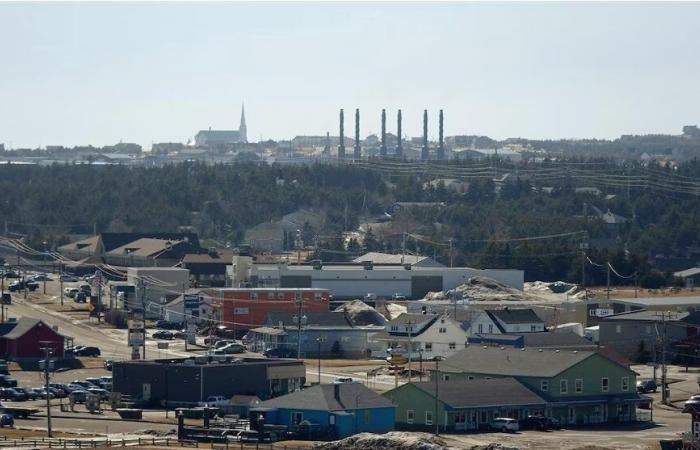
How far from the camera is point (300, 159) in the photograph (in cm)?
18150

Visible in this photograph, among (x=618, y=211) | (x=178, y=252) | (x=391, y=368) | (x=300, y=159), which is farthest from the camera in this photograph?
(x=300, y=159)

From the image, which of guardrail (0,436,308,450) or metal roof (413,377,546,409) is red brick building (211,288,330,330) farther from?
guardrail (0,436,308,450)

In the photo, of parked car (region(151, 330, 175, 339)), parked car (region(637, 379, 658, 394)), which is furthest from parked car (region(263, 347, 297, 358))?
parked car (region(637, 379, 658, 394))

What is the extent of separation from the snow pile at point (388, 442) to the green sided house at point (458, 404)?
3072mm

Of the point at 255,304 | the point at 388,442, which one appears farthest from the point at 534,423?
the point at 255,304

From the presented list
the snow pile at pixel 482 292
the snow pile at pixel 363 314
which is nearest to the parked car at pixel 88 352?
the snow pile at pixel 363 314

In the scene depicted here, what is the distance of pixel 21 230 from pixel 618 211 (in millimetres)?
33898

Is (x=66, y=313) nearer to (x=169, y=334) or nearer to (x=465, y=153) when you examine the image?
(x=169, y=334)

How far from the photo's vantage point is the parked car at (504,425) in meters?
37.8

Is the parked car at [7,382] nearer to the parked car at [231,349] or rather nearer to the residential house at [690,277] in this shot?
the parked car at [231,349]

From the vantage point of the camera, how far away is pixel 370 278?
2677 inches

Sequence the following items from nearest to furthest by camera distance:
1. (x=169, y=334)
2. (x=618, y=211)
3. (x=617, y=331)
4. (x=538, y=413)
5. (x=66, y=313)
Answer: (x=538, y=413), (x=617, y=331), (x=169, y=334), (x=66, y=313), (x=618, y=211)

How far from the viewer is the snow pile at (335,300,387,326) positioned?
5769 centimetres

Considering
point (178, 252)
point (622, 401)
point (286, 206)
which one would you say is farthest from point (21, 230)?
point (622, 401)
